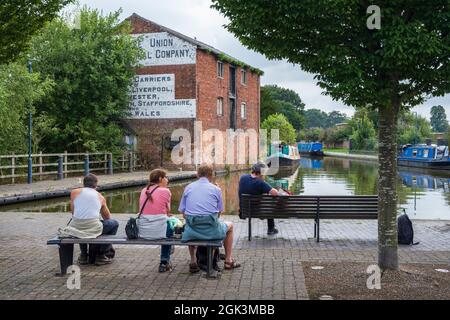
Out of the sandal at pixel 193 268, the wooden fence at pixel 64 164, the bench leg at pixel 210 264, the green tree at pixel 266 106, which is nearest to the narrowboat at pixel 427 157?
the wooden fence at pixel 64 164

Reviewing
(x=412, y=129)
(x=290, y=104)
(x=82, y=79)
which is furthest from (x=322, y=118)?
(x=82, y=79)

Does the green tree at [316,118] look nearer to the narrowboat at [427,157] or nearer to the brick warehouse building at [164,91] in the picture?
the narrowboat at [427,157]

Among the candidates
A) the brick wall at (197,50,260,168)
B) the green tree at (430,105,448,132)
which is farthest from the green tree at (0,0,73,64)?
the green tree at (430,105,448,132)

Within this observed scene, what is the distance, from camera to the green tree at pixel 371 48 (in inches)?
235

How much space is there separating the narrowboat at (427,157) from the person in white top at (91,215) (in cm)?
4261

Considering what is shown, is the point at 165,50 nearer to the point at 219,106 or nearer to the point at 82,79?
the point at 219,106

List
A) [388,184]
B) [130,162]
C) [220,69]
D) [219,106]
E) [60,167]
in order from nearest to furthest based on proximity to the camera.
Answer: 1. [388,184]
2. [60,167]
3. [130,162]
4. [220,69]
5. [219,106]

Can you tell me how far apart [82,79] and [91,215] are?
79.7 ft

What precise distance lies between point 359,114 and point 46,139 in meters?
70.2

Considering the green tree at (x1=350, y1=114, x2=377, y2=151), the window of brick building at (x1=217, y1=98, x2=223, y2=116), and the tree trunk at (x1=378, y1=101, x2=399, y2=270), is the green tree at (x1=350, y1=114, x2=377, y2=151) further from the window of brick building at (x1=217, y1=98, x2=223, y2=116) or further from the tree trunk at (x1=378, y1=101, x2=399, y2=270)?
the tree trunk at (x1=378, y1=101, x2=399, y2=270)

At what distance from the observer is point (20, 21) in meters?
9.31

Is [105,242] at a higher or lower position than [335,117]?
lower

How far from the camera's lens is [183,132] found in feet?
113
